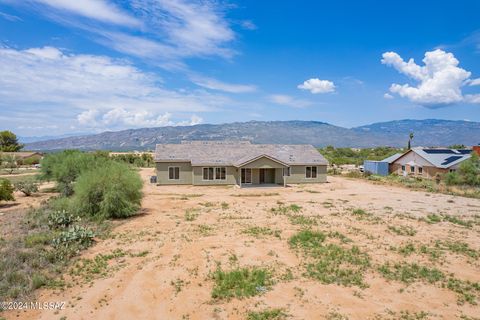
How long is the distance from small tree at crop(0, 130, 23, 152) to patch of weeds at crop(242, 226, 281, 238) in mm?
84114

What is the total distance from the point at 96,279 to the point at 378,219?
46.6 ft

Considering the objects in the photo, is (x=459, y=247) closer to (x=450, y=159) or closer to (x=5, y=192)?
(x=5, y=192)

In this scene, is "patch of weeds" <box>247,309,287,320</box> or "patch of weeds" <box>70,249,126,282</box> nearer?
"patch of weeds" <box>247,309,287,320</box>

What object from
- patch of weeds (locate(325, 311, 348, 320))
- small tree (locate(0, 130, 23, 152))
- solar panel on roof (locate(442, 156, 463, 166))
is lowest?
patch of weeds (locate(325, 311, 348, 320))

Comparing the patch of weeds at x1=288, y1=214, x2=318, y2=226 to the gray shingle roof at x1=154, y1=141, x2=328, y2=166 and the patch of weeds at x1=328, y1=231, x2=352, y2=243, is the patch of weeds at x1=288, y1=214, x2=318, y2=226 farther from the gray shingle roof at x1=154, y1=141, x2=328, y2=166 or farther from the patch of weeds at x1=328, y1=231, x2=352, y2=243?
the gray shingle roof at x1=154, y1=141, x2=328, y2=166

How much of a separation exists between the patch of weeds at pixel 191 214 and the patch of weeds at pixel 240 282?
23.3 ft

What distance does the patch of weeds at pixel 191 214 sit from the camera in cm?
1684

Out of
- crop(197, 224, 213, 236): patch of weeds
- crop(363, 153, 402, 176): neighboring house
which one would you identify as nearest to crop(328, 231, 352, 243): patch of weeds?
crop(197, 224, 213, 236): patch of weeds

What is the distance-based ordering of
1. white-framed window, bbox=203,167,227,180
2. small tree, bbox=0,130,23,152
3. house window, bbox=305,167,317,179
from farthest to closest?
small tree, bbox=0,130,23,152 < house window, bbox=305,167,317,179 < white-framed window, bbox=203,167,227,180

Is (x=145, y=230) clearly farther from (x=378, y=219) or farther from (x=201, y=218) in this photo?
(x=378, y=219)

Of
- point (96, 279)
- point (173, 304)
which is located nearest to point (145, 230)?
point (96, 279)

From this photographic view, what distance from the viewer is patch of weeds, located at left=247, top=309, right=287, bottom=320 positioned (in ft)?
23.9

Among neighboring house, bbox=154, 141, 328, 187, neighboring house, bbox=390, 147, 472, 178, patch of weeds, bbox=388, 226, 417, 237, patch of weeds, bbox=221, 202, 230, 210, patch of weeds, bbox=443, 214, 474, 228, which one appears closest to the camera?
patch of weeds, bbox=388, 226, 417, 237

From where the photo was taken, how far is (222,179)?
3070 cm
